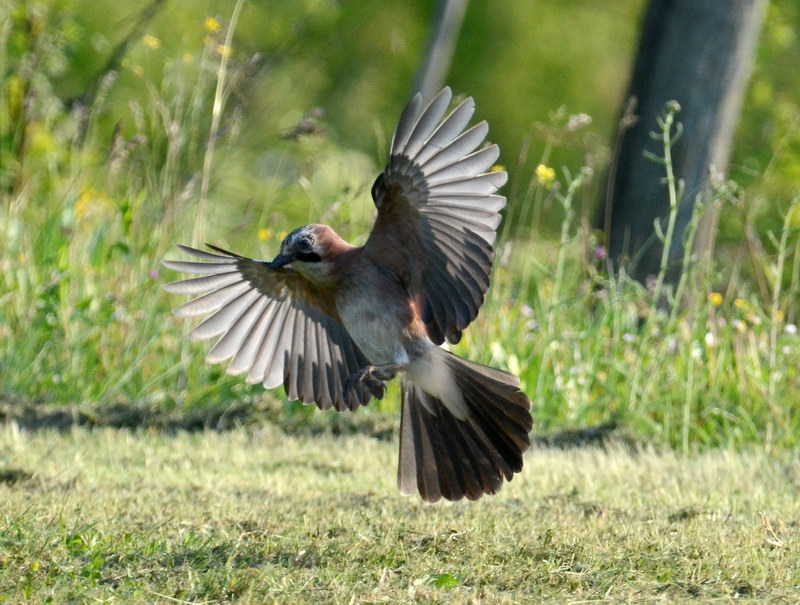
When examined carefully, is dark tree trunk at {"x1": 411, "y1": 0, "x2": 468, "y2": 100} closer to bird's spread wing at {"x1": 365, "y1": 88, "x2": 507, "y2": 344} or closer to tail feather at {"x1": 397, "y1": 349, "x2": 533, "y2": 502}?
bird's spread wing at {"x1": 365, "y1": 88, "x2": 507, "y2": 344}

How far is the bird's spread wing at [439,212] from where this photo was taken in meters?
4.36

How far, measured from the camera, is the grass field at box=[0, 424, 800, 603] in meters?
3.61

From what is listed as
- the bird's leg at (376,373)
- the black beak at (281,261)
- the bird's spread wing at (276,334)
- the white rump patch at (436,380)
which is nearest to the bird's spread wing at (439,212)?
the white rump patch at (436,380)

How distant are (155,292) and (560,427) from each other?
2.51 meters

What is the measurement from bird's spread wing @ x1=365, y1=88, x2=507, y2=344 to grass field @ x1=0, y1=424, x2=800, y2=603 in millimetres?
855

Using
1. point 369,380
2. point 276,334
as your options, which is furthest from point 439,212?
point 276,334

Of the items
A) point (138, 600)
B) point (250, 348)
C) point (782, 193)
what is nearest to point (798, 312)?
point (782, 193)

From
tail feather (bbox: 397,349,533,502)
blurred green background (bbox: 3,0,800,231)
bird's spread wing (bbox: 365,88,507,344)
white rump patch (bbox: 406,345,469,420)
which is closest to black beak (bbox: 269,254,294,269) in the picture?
bird's spread wing (bbox: 365,88,507,344)

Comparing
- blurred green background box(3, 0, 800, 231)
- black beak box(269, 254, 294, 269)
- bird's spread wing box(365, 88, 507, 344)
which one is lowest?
black beak box(269, 254, 294, 269)

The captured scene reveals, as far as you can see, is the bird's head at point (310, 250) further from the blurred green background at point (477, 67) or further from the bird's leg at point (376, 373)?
the blurred green background at point (477, 67)

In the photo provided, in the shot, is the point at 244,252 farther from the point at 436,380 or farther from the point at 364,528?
the point at 364,528

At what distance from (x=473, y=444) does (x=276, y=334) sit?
4.12 ft

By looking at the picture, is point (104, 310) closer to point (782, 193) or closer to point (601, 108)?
point (782, 193)

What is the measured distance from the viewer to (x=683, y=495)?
17.0 ft
